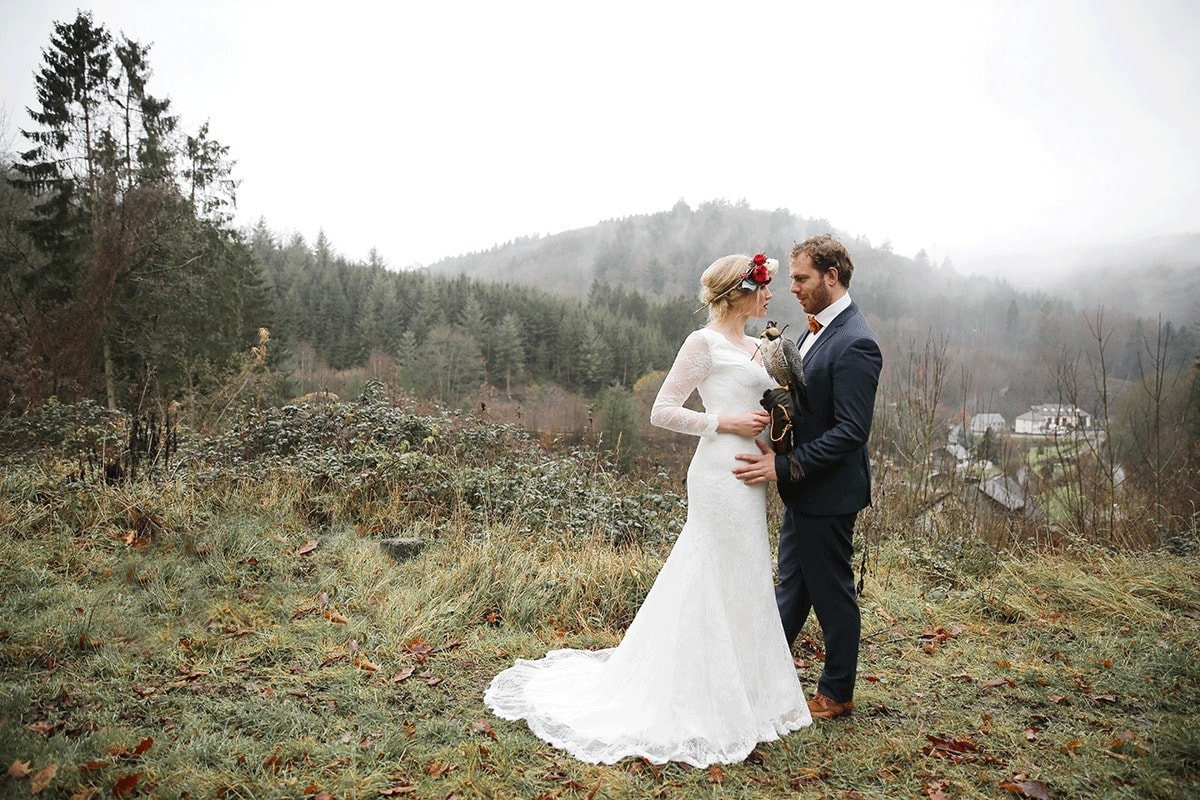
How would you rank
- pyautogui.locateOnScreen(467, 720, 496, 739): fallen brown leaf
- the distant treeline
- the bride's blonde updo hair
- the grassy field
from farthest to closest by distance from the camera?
the distant treeline < the bride's blonde updo hair < pyautogui.locateOnScreen(467, 720, 496, 739): fallen brown leaf < the grassy field

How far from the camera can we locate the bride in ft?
10.2

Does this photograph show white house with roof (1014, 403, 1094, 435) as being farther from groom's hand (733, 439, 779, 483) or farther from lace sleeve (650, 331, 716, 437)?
lace sleeve (650, 331, 716, 437)

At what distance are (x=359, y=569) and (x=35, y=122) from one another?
68.7 ft

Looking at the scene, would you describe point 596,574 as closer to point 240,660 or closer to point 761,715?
point 761,715

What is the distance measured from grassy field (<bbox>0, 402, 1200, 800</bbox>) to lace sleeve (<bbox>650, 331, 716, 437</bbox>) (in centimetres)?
159

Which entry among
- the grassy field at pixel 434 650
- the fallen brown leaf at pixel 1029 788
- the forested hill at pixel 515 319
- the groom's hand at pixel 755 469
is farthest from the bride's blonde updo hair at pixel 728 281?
the forested hill at pixel 515 319

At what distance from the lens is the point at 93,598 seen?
455 centimetres

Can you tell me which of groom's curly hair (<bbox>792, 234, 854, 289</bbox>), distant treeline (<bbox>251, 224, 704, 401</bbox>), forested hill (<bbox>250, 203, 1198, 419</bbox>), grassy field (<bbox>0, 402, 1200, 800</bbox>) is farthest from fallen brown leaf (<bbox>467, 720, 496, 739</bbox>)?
distant treeline (<bbox>251, 224, 704, 401</bbox>)

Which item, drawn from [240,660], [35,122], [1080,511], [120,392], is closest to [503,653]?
[240,660]

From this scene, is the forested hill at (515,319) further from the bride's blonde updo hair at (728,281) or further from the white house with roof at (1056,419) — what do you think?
the bride's blonde updo hair at (728,281)

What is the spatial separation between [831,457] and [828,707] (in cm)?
138

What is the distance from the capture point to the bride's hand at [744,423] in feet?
10.6

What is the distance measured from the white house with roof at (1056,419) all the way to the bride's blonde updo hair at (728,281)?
585 cm

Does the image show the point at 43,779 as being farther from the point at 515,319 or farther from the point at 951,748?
the point at 515,319
